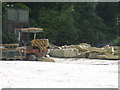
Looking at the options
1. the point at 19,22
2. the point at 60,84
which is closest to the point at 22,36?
the point at 19,22

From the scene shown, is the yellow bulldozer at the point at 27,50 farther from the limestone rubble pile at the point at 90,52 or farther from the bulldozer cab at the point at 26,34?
the limestone rubble pile at the point at 90,52

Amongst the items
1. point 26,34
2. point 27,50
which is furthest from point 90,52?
point 27,50

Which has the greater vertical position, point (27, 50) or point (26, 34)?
point (26, 34)

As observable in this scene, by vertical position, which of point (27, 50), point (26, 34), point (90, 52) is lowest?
point (90, 52)

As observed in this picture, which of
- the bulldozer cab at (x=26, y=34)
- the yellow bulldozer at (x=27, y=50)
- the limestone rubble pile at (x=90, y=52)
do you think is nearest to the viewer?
the yellow bulldozer at (x=27, y=50)

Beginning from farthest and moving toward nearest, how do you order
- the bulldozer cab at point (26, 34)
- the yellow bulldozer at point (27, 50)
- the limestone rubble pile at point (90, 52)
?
1. the limestone rubble pile at point (90, 52)
2. the bulldozer cab at point (26, 34)
3. the yellow bulldozer at point (27, 50)

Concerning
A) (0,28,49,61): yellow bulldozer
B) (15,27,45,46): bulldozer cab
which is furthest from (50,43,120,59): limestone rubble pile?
(0,28,49,61): yellow bulldozer

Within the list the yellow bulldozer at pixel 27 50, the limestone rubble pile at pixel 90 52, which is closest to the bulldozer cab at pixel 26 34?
the yellow bulldozer at pixel 27 50

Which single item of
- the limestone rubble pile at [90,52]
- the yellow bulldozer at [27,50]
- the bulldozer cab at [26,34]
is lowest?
the limestone rubble pile at [90,52]

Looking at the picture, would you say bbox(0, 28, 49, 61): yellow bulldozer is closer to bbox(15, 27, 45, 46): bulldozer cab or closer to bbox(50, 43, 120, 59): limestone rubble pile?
bbox(15, 27, 45, 46): bulldozer cab

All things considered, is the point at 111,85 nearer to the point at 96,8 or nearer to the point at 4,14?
the point at 4,14

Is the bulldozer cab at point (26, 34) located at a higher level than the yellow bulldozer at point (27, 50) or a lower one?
higher

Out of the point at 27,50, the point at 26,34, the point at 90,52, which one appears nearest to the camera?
the point at 27,50

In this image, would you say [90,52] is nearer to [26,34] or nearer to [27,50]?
[26,34]
